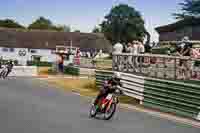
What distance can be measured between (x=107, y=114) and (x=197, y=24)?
82.0ft

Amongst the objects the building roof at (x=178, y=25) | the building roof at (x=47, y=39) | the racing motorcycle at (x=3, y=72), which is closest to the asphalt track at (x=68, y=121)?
the racing motorcycle at (x=3, y=72)

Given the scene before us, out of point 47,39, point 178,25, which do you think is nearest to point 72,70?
point 178,25

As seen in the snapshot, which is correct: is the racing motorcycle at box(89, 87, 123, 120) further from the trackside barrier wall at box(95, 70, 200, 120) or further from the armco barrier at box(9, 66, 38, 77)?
the armco barrier at box(9, 66, 38, 77)

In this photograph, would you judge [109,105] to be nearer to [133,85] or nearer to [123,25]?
[133,85]

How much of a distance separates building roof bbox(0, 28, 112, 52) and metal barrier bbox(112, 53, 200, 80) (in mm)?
69192

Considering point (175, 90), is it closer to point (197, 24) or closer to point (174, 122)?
point (174, 122)

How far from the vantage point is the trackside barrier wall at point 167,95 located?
14.0m

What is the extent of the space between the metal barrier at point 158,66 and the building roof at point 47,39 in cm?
6919

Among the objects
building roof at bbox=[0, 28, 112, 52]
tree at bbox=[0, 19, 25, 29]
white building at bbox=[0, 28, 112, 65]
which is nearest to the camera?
white building at bbox=[0, 28, 112, 65]

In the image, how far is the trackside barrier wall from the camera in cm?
1403

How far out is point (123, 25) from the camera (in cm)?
10962

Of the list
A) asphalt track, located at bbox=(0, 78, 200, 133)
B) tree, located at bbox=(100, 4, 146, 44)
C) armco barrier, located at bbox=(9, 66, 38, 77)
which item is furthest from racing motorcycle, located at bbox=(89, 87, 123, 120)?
tree, located at bbox=(100, 4, 146, 44)

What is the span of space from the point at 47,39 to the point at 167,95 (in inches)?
3052

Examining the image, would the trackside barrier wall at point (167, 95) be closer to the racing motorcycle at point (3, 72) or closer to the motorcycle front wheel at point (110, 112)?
the motorcycle front wheel at point (110, 112)
